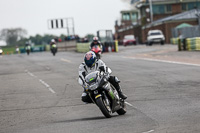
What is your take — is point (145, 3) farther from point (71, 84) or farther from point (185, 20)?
point (71, 84)

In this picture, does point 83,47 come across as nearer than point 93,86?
No

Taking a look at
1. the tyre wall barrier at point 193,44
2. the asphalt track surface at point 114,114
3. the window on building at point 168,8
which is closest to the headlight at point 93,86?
the asphalt track surface at point 114,114

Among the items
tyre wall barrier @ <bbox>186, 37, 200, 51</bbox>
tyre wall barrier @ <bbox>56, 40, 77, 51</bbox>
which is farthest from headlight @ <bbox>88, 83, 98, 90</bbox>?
tyre wall barrier @ <bbox>56, 40, 77, 51</bbox>

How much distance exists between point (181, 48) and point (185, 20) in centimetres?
2964

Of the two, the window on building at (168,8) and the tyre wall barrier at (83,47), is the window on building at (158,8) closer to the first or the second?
the window on building at (168,8)

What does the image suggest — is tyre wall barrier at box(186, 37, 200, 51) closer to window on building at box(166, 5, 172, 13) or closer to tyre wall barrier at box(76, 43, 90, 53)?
tyre wall barrier at box(76, 43, 90, 53)

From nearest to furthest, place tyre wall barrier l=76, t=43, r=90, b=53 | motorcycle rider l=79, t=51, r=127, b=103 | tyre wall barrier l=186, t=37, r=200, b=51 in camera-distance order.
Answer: motorcycle rider l=79, t=51, r=127, b=103 < tyre wall barrier l=186, t=37, r=200, b=51 < tyre wall barrier l=76, t=43, r=90, b=53

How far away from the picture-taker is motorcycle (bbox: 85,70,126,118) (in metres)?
9.14

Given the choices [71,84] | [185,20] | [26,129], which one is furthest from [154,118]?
[185,20]

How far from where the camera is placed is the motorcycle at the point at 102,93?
9.14m

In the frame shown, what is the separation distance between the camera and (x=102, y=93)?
934cm

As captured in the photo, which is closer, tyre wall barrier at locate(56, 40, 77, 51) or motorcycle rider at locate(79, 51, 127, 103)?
motorcycle rider at locate(79, 51, 127, 103)

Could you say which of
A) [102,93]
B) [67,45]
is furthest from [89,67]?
[67,45]

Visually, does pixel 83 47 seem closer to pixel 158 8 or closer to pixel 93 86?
pixel 158 8
